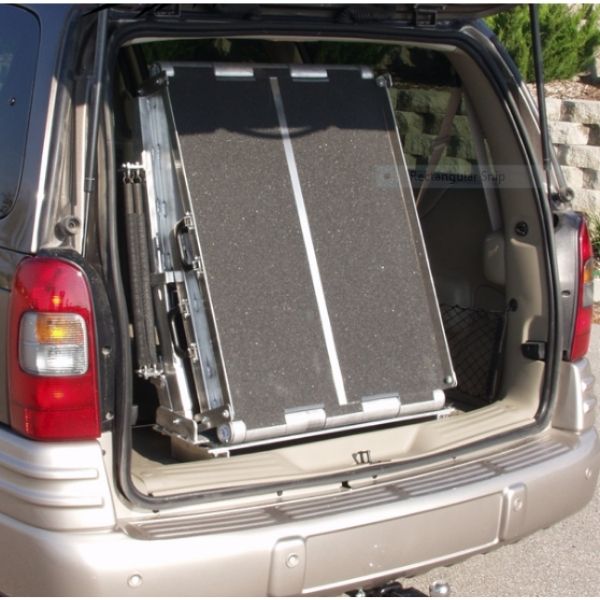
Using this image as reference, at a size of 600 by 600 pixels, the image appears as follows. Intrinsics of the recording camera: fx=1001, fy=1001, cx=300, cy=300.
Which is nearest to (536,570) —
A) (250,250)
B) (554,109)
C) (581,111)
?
(250,250)

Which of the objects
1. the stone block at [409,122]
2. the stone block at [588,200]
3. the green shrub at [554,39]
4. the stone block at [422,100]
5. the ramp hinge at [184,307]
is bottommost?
the stone block at [588,200]

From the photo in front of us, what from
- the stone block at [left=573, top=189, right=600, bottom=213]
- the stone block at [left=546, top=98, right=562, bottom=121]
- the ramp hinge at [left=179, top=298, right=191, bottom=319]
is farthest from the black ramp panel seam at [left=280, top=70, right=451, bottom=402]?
the stone block at [left=546, top=98, right=562, bottom=121]

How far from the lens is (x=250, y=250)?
330cm

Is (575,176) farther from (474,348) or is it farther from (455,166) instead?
(474,348)

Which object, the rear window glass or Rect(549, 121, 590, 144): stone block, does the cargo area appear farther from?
Rect(549, 121, 590, 144): stone block

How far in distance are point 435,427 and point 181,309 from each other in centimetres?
98

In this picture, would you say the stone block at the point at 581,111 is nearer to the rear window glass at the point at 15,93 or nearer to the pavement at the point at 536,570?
the pavement at the point at 536,570

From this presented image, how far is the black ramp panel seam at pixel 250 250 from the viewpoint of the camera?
3203mm

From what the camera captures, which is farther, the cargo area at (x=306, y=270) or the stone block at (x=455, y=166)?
the stone block at (x=455, y=166)

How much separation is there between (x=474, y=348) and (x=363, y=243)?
0.74 metres

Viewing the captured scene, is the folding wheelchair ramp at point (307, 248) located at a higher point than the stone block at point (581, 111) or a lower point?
lower

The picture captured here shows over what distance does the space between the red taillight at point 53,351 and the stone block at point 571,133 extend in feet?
22.1

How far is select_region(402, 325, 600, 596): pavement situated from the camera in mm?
3779

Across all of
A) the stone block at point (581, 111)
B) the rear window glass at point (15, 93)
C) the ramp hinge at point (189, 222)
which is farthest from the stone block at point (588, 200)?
the rear window glass at point (15, 93)
